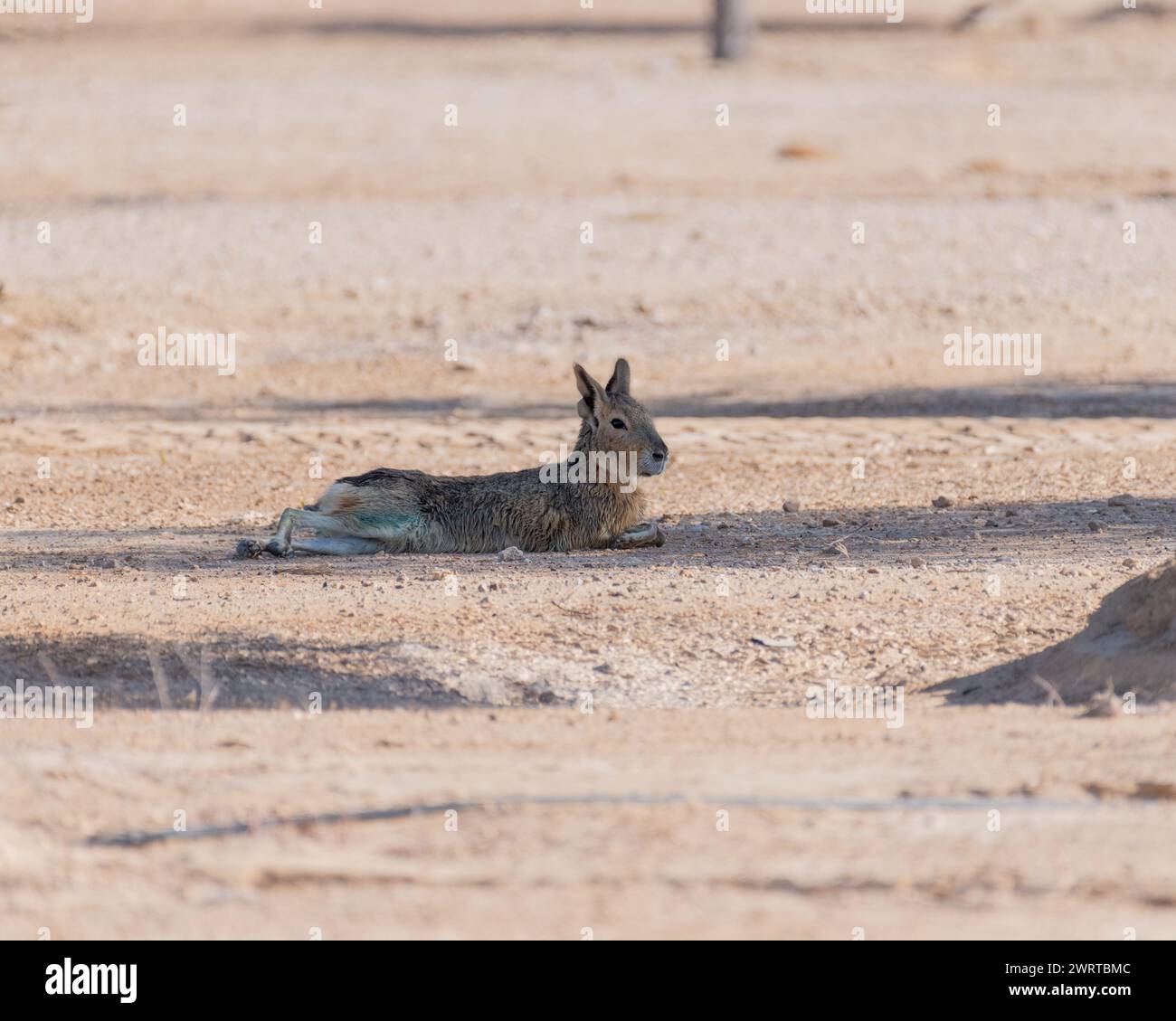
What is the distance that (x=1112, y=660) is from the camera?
740 cm

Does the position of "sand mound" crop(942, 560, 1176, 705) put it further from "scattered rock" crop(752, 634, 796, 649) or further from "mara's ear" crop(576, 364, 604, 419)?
"mara's ear" crop(576, 364, 604, 419)

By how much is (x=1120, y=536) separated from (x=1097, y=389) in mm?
4948

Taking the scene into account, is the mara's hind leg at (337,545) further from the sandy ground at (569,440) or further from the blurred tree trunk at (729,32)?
the blurred tree trunk at (729,32)

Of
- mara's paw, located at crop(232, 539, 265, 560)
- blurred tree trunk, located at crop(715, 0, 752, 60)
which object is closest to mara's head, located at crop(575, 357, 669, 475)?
mara's paw, located at crop(232, 539, 265, 560)

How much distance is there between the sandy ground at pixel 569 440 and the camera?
5.14 meters

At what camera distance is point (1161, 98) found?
A: 26.5m

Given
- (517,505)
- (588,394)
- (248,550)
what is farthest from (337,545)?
(588,394)

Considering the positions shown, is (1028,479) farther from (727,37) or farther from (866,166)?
(727,37)

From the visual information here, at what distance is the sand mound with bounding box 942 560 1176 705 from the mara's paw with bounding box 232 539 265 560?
373cm

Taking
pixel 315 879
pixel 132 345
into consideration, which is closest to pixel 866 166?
pixel 132 345

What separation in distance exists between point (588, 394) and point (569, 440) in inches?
131

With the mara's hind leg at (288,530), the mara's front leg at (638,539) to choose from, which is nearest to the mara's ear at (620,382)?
the mara's front leg at (638,539)

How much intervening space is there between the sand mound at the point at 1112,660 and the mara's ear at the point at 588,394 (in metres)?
2.84

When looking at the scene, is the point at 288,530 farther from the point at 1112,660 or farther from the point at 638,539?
the point at 1112,660
